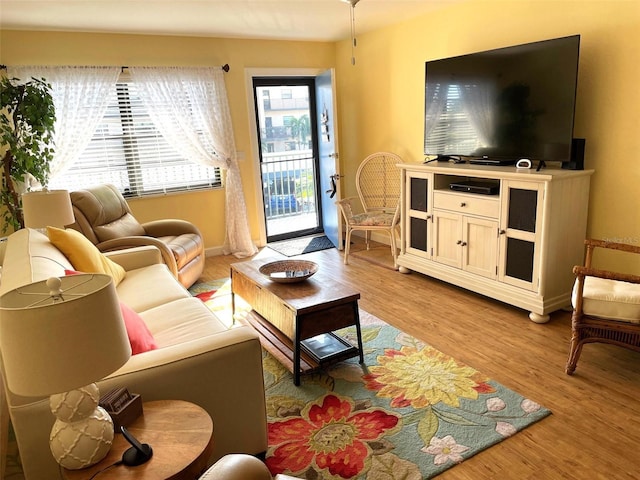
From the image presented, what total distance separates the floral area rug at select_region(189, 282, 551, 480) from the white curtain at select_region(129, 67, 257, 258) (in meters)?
2.67

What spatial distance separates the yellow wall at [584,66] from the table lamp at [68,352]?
3.27 metres

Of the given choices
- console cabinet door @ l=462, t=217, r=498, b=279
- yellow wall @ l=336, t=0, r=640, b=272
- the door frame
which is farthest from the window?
console cabinet door @ l=462, t=217, r=498, b=279

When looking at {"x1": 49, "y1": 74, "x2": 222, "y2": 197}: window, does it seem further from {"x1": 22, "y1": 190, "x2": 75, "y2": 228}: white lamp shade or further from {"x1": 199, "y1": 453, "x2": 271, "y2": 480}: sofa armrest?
{"x1": 199, "y1": 453, "x2": 271, "y2": 480}: sofa armrest

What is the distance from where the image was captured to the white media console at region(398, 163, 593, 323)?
3158mm

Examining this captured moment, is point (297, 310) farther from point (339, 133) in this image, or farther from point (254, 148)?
point (339, 133)

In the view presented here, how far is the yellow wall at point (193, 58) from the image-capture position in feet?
14.0

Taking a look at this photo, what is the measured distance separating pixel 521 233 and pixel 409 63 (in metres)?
2.33

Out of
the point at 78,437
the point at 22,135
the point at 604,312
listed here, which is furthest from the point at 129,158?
the point at 604,312

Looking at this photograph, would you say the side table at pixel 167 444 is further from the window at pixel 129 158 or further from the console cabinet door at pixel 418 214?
the window at pixel 129 158

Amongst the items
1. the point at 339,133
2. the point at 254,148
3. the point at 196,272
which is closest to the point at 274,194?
the point at 254,148

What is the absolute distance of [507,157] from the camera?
3609mm

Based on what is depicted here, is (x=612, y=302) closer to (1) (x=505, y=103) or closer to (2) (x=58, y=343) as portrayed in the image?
(1) (x=505, y=103)

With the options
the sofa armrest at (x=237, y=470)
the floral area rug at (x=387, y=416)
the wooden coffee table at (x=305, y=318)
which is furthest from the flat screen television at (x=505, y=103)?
the sofa armrest at (x=237, y=470)

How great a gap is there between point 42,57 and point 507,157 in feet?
13.7
